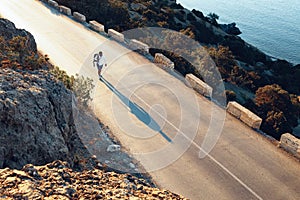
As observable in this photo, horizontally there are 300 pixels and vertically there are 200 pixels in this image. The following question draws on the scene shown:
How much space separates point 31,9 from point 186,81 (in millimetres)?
15394

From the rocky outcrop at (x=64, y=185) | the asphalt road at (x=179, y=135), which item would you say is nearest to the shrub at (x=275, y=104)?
the asphalt road at (x=179, y=135)

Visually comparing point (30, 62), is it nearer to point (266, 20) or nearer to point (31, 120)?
point (31, 120)

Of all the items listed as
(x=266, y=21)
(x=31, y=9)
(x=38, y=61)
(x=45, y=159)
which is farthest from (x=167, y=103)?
(x=266, y=21)

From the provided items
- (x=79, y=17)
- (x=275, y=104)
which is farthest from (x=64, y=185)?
(x=79, y=17)

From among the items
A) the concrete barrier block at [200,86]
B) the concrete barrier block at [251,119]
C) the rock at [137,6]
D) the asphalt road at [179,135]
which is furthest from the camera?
the rock at [137,6]

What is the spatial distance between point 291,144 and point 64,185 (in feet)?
28.5

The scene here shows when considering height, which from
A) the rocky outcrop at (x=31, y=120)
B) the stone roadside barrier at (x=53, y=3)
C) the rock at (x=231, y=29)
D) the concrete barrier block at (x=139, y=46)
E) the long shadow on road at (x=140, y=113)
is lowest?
the long shadow on road at (x=140, y=113)

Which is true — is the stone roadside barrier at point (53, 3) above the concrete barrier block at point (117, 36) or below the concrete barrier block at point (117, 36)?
above

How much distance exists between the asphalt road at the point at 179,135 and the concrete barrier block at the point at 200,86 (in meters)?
0.35

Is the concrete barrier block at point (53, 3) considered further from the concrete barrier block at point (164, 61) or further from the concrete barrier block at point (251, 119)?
the concrete barrier block at point (251, 119)

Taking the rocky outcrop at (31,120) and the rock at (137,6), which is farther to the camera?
the rock at (137,6)

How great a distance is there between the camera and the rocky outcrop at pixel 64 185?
166 inches

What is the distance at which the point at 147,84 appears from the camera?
14297 millimetres

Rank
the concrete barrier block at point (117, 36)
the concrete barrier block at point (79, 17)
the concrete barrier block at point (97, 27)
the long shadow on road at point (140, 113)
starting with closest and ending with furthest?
the long shadow on road at point (140, 113) → the concrete barrier block at point (117, 36) → the concrete barrier block at point (97, 27) → the concrete barrier block at point (79, 17)
